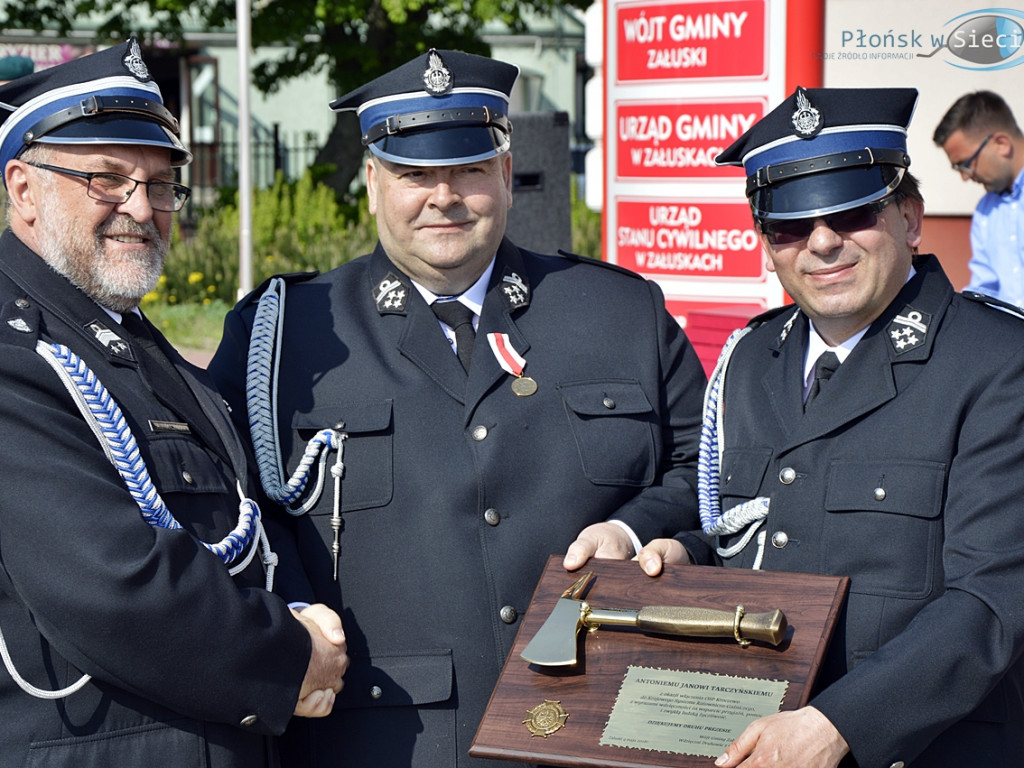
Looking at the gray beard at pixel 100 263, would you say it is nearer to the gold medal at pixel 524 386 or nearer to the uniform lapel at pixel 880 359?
the gold medal at pixel 524 386

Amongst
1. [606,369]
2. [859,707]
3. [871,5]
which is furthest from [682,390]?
[871,5]

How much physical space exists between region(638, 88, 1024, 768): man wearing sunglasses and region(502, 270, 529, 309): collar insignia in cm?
61

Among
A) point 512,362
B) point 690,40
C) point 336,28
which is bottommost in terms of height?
point 512,362

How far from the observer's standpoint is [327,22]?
51.3ft

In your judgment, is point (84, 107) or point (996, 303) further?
point (996, 303)

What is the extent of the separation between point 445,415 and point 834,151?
106cm

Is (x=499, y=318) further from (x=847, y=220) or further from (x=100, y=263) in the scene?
(x=100, y=263)

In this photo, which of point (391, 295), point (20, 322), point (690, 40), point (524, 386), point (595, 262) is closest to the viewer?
point (20, 322)

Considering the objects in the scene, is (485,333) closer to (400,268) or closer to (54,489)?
(400,268)

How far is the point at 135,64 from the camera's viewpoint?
2.69 metres

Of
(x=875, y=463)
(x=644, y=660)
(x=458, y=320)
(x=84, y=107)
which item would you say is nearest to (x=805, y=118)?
(x=875, y=463)

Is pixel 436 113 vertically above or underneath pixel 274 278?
above

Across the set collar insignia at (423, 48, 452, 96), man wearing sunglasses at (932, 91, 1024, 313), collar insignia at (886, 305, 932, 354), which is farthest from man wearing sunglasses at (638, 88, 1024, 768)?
man wearing sunglasses at (932, 91, 1024, 313)

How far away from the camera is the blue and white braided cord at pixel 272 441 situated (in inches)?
118
